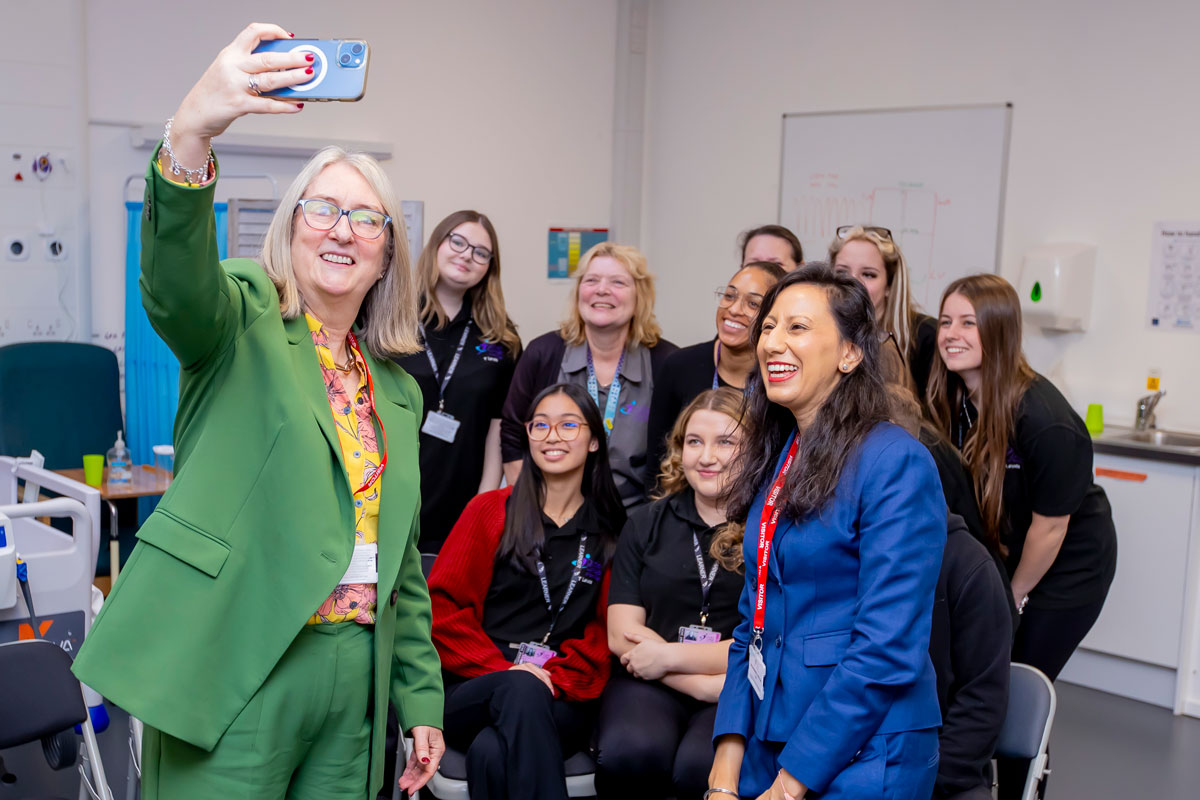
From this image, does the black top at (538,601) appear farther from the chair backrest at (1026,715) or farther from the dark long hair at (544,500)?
the chair backrest at (1026,715)

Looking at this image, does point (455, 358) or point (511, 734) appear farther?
point (455, 358)

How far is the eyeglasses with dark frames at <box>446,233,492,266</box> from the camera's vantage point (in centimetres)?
331

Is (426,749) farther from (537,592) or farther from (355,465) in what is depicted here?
(537,592)

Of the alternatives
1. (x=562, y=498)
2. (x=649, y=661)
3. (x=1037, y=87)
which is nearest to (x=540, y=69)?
(x=1037, y=87)

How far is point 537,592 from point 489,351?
1.00 m

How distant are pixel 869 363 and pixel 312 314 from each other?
0.92 m

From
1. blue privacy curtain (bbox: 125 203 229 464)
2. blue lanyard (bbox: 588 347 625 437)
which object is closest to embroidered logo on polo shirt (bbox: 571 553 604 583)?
blue lanyard (bbox: 588 347 625 437)

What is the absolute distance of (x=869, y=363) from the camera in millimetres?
1730

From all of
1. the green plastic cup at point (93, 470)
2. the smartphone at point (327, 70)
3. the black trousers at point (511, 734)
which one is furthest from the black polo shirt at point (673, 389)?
the green plastic cup at point (93, 470)

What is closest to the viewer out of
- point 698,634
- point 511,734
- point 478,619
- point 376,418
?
point 376,418

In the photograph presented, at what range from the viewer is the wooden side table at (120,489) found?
147 inches

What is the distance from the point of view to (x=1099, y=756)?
3660 millimetres

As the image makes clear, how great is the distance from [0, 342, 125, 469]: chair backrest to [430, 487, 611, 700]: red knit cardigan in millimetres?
2223

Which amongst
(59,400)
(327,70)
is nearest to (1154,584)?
(327,70)
